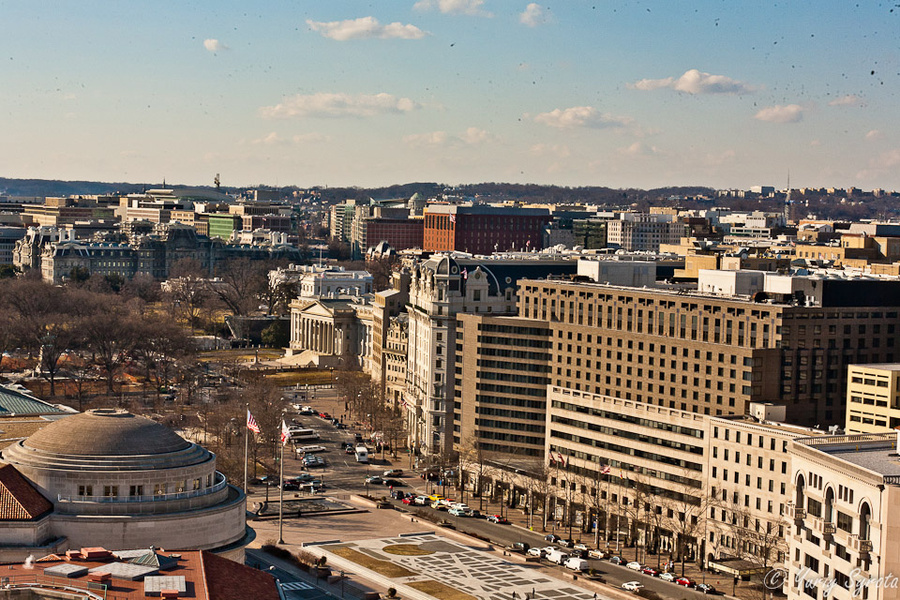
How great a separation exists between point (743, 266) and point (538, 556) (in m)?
65.4

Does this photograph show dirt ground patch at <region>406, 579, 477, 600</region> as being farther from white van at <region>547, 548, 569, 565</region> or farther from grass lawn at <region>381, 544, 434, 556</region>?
white van at <region>547, 548, 569, 565</region>

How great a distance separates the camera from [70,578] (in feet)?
245

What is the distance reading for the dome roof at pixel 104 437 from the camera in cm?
9750

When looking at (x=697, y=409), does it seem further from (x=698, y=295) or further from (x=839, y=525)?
(x=839, y=525)

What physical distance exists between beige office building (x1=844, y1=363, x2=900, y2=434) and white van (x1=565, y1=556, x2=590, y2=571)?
73.3 feet

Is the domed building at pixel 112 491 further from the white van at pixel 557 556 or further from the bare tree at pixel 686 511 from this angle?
the bare tree at pixel 686 511

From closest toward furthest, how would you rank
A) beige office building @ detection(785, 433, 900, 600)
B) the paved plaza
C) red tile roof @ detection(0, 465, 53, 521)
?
beige office building @ detection(785, 433, 900, 600), red tile roof @ detection(0, 465, 53, 521), the paved plaza

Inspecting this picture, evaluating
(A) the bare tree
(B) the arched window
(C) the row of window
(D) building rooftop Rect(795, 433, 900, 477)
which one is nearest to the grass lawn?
(A) the bare tree

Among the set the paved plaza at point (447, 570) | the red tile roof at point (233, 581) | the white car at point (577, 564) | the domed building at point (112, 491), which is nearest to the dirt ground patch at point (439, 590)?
the paved plaza at point (447, 570)

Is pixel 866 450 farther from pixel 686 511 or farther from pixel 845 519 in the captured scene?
pixel 686 511

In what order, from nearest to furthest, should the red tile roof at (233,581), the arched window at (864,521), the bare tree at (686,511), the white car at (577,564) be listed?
the red tile roof at (233,581), the arched window at (864,521), the white car at (577,564), the bare tree at (686,511)

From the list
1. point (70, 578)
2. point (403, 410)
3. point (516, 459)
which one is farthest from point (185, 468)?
point (403, 410)

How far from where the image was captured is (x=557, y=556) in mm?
120188

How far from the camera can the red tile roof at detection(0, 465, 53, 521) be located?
91.4m
